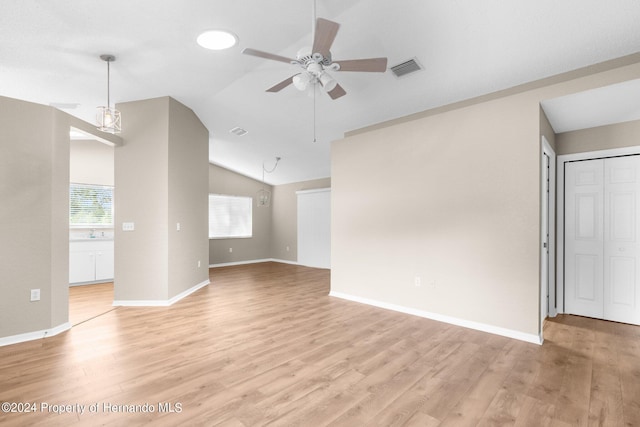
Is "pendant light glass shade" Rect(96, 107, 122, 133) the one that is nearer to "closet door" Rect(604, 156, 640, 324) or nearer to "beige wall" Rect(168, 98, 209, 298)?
"beige wall" Rect(168, 98, 209, 298)

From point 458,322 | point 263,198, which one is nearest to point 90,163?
point 263,198

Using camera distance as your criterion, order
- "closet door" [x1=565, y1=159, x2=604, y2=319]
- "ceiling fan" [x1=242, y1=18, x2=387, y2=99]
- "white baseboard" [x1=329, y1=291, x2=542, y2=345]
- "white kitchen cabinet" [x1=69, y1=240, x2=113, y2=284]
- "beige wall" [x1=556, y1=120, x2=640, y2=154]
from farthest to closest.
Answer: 1. "white kitchen cabinet" [x1=69, y1=240, x2=113, y2=284]
2. "closet door" [x1=565, y1=159, x2=604, y2=319]
3. "beige wall" [x1=556, y1=120, x2=640, y2=154]
4. "white baseboard" [x1=329, y1=291, x2=542, y2=345]
5. "ceiling fan" [x1=242, y1=18, x2=387, y2=99]

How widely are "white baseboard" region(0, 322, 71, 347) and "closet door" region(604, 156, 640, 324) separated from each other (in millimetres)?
6673

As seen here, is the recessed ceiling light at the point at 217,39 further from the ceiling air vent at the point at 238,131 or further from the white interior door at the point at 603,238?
the white interior door at the point at 603,238

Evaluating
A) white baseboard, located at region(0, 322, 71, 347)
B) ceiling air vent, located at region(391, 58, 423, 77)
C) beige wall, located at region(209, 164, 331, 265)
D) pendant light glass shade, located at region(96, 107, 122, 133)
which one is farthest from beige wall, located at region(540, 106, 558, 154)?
white baseboard, located at region(0, 322, 71, 347)

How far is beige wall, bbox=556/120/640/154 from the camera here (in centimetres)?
370

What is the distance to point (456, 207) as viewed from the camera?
12.3 feet

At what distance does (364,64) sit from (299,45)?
128 cm

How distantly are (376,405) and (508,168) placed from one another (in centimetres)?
282

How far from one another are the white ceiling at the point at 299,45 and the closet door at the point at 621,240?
788mm

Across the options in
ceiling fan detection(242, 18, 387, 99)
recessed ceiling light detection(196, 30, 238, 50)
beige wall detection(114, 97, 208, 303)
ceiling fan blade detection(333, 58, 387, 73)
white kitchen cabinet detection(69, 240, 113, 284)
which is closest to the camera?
ceiling fan detection(242, 18, 387, 99)

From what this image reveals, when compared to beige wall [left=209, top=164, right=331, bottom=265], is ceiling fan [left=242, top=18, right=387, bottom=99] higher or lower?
higher

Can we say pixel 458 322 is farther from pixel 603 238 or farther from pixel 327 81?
pixel 327 81

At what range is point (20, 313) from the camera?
3178 millimetres
